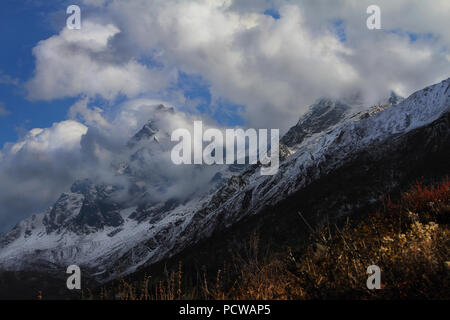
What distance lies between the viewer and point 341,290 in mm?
6195

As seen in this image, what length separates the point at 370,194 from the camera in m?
188

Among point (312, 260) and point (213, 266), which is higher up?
point (312, 260)
